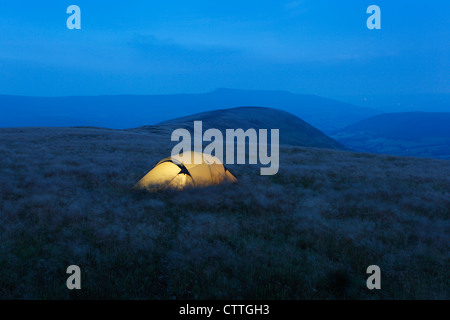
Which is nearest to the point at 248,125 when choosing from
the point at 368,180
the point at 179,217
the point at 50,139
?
the point at 50,139

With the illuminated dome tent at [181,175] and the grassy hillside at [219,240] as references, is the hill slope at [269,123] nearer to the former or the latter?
the illuminated dome tent at [181,175]

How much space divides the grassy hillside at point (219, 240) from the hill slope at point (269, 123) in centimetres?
7077

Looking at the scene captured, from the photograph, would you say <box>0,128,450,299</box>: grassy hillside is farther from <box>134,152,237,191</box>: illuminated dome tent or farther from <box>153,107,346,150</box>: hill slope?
<box>153,107,346,150</box>: hill slope

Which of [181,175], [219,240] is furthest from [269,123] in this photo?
[219,240]

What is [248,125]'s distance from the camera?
97.3 m

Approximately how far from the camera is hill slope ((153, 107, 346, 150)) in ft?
299

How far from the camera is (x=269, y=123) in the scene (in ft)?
360

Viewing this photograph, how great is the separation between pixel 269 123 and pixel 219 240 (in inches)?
4137

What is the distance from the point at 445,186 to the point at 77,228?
61.6 feet

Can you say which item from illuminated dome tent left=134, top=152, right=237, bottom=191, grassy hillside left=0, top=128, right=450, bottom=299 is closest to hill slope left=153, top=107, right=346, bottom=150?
illuminated dome tent left=134, top=152, right=237, bottom=191

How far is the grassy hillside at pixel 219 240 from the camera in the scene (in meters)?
5.68

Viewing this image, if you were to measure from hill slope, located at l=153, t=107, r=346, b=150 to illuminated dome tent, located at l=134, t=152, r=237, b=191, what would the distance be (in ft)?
226

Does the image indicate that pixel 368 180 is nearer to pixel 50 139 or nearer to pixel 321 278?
pixel 321 278

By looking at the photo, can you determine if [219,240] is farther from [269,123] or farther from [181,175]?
[269,123]
